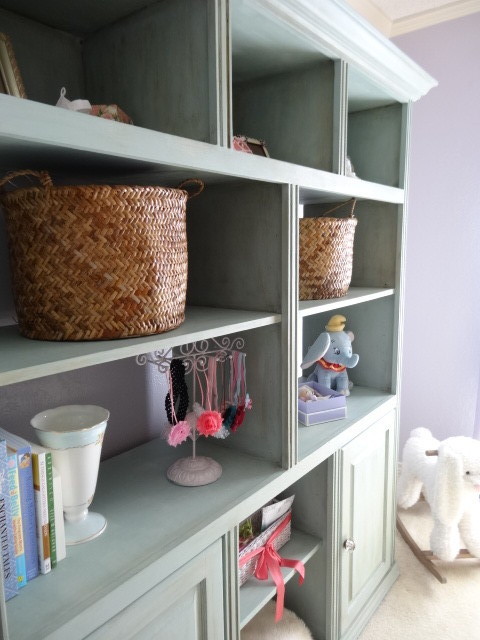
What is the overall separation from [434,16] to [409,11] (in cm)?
12

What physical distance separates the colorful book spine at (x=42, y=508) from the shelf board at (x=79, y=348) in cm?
18

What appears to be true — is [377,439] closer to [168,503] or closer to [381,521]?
[381,521]

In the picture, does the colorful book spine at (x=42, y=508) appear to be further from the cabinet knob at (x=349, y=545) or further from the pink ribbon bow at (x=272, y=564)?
the cabinet knob at (x=349, y=545)

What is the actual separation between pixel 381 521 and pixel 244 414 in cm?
94

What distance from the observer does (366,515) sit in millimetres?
1670

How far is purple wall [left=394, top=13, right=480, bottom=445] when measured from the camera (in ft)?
7.52

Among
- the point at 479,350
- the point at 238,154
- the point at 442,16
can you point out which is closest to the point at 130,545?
the point at 238,154

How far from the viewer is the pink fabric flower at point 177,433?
→ 1085mm

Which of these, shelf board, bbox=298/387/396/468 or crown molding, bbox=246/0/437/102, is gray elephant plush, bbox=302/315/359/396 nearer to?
shelf board, bbox=298/387/396/468

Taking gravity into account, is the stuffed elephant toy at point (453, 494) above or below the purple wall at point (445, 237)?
below

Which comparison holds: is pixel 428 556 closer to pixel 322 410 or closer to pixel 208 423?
pixel 322 410

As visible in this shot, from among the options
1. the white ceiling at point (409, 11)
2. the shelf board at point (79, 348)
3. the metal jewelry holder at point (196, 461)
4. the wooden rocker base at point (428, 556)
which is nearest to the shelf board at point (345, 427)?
the metal jewelry holder at point (196, 461)

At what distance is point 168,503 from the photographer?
104cm

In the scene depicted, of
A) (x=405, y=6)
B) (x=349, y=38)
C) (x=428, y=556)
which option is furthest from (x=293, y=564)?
(x=405, y=6)
